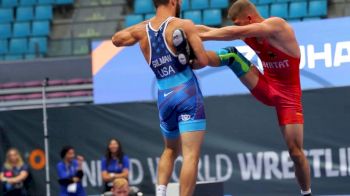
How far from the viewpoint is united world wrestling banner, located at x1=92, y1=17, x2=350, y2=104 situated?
34.9ft

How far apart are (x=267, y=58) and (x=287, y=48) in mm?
199

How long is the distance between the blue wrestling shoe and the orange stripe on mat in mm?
5474

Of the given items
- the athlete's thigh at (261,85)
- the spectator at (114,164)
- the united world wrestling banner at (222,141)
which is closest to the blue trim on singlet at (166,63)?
the athlete's thigh at (261,85)

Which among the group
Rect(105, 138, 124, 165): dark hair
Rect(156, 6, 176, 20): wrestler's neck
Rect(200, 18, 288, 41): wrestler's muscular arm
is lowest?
Rect(105, 138, 124, 165): dark hair

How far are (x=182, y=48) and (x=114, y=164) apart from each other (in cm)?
531

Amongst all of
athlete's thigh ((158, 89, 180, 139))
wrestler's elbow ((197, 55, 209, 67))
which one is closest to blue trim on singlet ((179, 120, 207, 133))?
athlete's thigh ((158, 89, 180, 139))

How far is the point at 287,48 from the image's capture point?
24.1ft

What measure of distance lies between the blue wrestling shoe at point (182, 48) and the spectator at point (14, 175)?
615 cm

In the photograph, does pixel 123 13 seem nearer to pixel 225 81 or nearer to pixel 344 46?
pixel 225 81

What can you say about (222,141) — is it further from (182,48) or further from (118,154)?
(182,48)

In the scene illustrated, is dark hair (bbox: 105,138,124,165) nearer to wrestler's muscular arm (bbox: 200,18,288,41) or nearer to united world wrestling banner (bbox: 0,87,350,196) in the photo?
united world wrestling banner (bbox: 0,87,350,196)

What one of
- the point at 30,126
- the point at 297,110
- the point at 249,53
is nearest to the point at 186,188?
the point at 297,110

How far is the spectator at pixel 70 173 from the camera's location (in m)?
11.5

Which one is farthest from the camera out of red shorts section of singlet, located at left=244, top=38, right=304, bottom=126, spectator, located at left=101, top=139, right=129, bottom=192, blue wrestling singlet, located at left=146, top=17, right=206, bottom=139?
spectator, located at left=101, top=139, right=129, bottom=192
